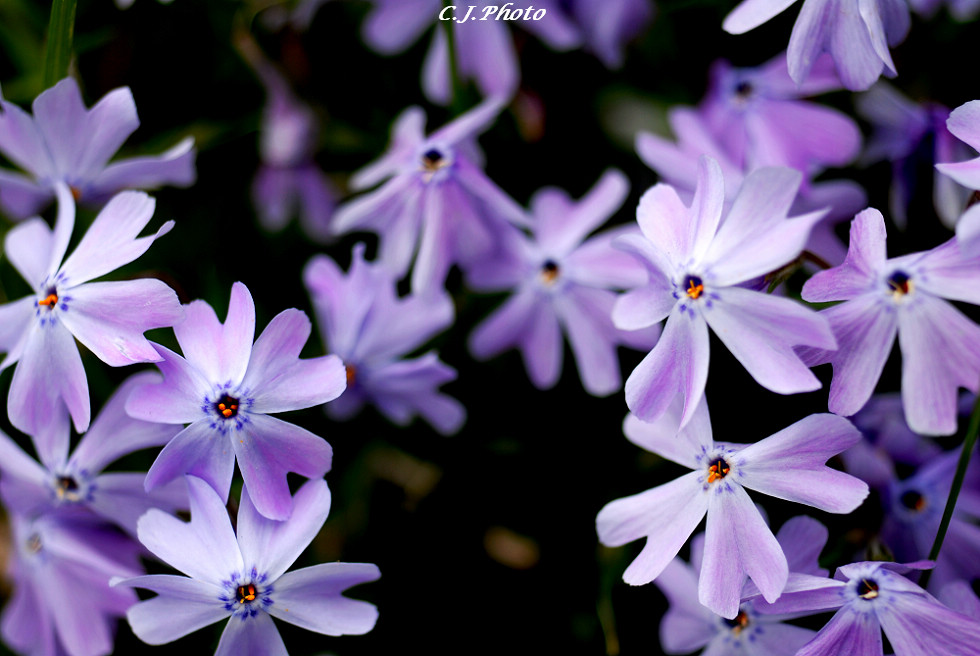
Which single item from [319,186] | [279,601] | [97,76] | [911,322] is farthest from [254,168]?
[911,322]

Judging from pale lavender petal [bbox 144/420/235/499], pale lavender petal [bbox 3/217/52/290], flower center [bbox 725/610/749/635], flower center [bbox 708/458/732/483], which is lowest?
flower center [bbox 725/610/749/635]

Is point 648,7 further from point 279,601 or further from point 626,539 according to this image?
point 279,601

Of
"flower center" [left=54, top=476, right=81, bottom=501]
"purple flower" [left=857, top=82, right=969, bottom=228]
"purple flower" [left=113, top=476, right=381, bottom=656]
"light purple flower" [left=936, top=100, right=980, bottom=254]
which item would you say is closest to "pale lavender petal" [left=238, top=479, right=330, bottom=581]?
"purple flower" [left=113, top=476, right=381, bottom=656]

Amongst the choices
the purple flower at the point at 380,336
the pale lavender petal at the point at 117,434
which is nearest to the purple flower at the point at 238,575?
the pale lavender petal at the point at 117,434

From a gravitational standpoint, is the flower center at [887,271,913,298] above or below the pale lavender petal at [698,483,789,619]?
above

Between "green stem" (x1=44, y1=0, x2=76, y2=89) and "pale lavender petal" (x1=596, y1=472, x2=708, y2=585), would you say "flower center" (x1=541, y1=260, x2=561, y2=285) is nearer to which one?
"pale lavender petal" (x1=596, y1=472, x2=708, y2=585)
